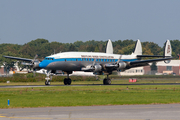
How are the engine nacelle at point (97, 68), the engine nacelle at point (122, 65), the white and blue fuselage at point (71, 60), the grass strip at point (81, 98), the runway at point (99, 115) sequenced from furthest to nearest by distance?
the engine nacelle at point (122, 65) < the engine nacelle at point (97, 68) < the white and blue fuselage at point (71, 60) < the grass strip at point (81, 98) < the runway at point (99, 115)

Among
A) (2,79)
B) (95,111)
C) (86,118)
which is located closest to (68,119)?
(86,118)

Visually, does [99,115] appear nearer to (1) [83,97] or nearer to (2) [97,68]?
(1) [83,97]

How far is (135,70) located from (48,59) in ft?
287

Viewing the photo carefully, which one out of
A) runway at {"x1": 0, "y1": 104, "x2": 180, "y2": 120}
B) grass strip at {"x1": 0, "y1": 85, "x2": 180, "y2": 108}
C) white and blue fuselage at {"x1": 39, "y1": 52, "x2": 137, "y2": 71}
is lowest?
runway at {"x1": 0, "y1": 104, "x2": 180, "y2": 120}

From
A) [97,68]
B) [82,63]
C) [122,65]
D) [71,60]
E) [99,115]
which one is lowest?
[99,115]

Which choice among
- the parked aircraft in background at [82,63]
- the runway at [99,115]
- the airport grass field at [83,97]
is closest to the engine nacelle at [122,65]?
the parked aircraft in background at [82,63]

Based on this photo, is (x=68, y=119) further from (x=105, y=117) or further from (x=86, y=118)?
(x=105, y=117)

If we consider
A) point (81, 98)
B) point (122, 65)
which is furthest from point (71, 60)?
point (81, 98)

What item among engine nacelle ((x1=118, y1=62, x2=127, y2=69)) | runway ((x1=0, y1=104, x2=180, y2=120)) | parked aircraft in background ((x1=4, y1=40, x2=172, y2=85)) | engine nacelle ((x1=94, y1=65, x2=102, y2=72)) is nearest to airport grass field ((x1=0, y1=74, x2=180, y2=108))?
runway ((x1=0, y1=104, x2=180, y2=120))

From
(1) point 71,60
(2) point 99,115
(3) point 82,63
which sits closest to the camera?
(2) point 99,115

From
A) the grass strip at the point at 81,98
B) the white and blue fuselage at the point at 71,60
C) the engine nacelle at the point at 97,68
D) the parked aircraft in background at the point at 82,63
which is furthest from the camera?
the engine nacelle at the point at 97,68

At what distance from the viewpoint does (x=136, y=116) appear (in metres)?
19.5

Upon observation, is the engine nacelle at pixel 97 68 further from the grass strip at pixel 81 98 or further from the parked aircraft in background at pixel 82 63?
the grass strip at pixel 81 98

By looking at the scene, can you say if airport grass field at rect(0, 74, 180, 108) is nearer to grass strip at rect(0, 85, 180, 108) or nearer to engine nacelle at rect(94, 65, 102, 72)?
grass strip at rect(0, 85, 180, 108)
